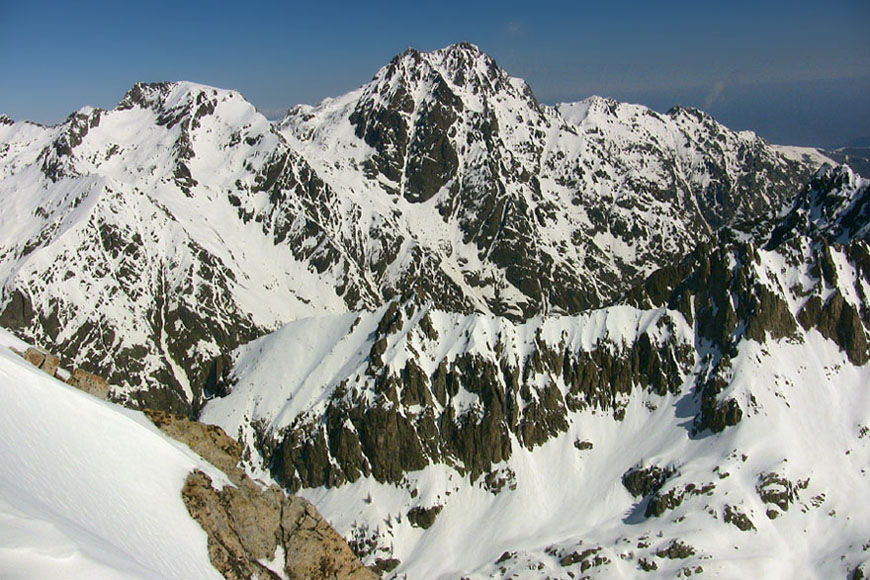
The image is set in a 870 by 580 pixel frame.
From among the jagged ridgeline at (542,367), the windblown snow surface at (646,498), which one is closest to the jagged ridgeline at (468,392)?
the jagged ridgeline at (542,367)

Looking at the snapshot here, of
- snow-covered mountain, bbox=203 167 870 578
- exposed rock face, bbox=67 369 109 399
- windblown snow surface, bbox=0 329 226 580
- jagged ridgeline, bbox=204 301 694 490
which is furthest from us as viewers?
jagged ridgeline, bbox=204 301 694 490

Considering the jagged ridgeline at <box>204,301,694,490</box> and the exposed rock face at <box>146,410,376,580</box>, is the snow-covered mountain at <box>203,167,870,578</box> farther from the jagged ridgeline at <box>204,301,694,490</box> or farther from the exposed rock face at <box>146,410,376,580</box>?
the exposed rock face at <box>146,410,376,580</box>

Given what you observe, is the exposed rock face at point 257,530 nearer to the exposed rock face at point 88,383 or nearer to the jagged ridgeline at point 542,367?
the exposed rock face at point 88,383

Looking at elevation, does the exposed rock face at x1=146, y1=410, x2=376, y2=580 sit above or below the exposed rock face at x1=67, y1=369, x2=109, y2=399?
below

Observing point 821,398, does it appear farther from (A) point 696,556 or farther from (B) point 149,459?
(B) point 149,459

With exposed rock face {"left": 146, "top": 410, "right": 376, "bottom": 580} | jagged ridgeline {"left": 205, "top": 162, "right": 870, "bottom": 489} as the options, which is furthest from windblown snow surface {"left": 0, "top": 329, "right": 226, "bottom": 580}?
jagged ridgeline {"left": 205, "top": 162, "right": 870, "bottom": 489}

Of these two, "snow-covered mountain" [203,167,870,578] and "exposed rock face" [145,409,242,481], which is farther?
"snow-covered mountain" [203,167,870,578]

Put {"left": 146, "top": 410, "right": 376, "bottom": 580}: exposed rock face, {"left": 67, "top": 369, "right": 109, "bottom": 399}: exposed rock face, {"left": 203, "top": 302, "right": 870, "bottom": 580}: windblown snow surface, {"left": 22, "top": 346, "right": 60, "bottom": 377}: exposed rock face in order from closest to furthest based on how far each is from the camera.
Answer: {"left": 146, "top": 410, "right": 376, "bottom": 580}: exposed rock face < {"left": 22, "top": 346, "right": 60, "bottom": 377}: exposed rock face < {"left": 67, "top": 369, "right": 109, "bottom": 399}: exposed rock face < {"left": 203, "top": 302, "right": 870, "bottom": 580}: windblown snow surface
